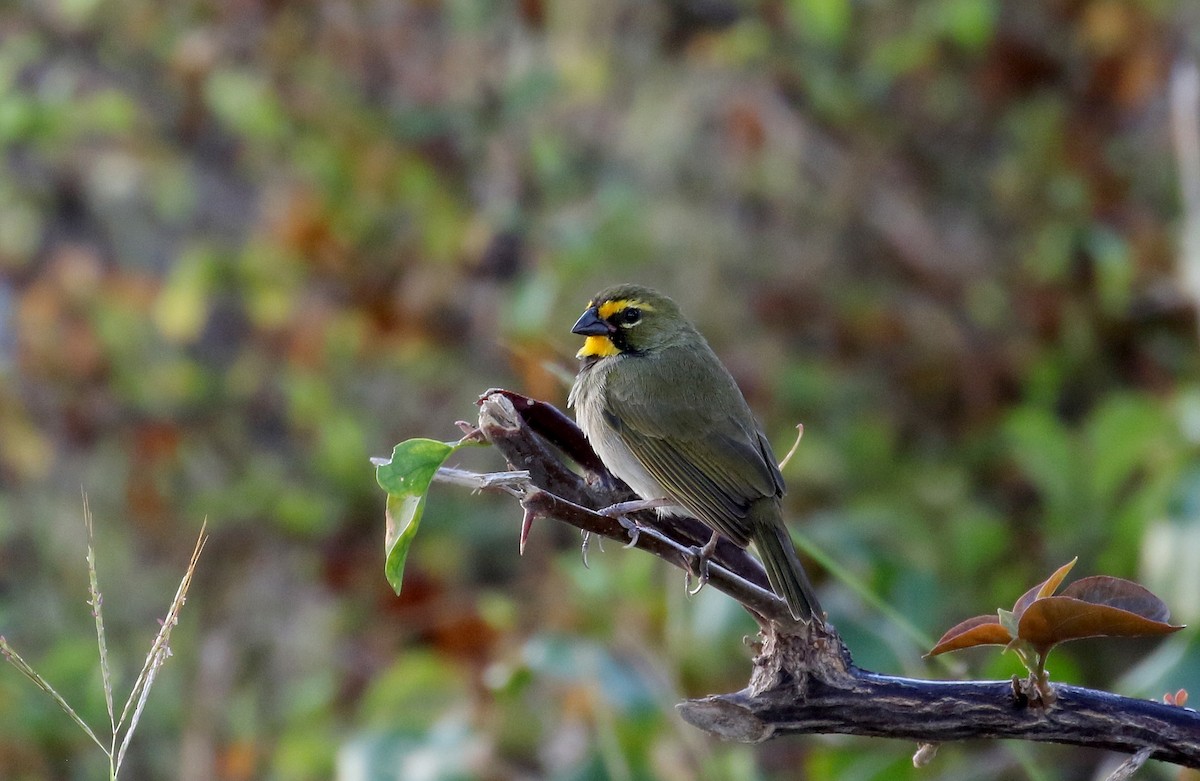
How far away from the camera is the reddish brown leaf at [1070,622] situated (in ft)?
5.29

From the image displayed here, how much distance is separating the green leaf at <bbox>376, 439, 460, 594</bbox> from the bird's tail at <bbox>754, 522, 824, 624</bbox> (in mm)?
565

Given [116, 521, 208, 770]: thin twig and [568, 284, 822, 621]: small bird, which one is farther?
[568, 284, 822, 621]: small bird

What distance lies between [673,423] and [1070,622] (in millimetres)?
1628

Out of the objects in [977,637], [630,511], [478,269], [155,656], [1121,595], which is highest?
[478,269]

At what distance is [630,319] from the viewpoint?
3.52 m

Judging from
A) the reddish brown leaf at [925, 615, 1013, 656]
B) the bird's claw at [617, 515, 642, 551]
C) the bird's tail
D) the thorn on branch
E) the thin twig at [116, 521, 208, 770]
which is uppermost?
the bird's tail

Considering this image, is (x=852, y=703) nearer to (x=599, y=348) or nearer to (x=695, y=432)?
(x=695, y=432)

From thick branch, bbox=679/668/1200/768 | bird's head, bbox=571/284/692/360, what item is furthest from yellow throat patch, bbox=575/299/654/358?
thick branch, bbox=679/668/1200/768

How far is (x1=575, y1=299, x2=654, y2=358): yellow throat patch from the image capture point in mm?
3498

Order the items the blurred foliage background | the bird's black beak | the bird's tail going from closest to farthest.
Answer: the bird's tail, the bird's black beak, the blurred foliage background

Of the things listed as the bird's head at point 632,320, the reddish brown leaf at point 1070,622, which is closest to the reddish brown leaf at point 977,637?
the reddish brown leaf at point 1070,622

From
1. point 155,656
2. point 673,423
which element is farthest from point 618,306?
point 155,656

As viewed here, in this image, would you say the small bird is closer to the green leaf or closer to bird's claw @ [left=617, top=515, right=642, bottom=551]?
bird's claw @ [left=617, top=515, right=642, bottom=551]

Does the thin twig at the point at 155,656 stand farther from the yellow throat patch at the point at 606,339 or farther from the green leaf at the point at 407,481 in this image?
the yellow throat patch at the point at 606,339
